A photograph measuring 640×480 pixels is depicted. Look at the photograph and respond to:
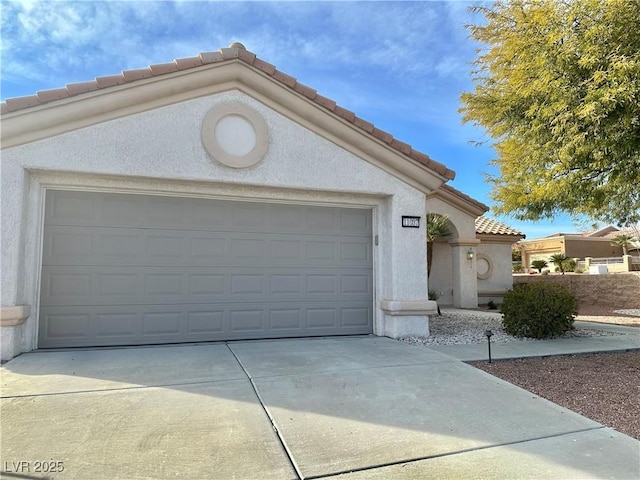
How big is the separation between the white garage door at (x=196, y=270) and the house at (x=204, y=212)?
2 centimetres

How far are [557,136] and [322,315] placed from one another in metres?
5.34

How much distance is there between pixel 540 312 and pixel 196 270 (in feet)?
23.0

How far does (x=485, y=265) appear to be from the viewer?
1784 cm

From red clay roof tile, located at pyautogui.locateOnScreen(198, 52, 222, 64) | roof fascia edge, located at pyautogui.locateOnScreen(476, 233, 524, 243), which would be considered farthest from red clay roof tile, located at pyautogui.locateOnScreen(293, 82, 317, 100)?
roof fascia edge, located at pyautogui.locateOnScreen(476, 233, 524, 243)

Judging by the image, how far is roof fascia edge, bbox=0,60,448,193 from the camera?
246 inches

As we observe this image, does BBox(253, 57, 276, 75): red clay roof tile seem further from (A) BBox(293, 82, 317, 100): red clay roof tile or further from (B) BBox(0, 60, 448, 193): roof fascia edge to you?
(A) BBox(293, 82, 317, 100): red clay roof tile

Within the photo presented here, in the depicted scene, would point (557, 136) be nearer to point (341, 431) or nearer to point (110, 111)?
point (341, 431)

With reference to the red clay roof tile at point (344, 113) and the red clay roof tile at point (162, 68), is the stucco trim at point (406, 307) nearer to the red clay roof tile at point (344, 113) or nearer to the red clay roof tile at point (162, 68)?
the red clay roof tile at point (344, 113)

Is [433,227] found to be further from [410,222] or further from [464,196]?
[410,222]

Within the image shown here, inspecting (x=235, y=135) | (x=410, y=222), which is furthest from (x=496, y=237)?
(x=235, y=135)

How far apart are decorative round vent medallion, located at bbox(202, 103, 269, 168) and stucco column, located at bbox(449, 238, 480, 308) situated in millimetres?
10945

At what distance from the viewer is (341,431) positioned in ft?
12.5

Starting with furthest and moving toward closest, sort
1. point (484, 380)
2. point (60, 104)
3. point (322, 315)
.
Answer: point (322, 315) → point (60, 104) → point (484, 380)

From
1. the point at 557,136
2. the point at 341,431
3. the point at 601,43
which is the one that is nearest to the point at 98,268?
the point at 341,431
